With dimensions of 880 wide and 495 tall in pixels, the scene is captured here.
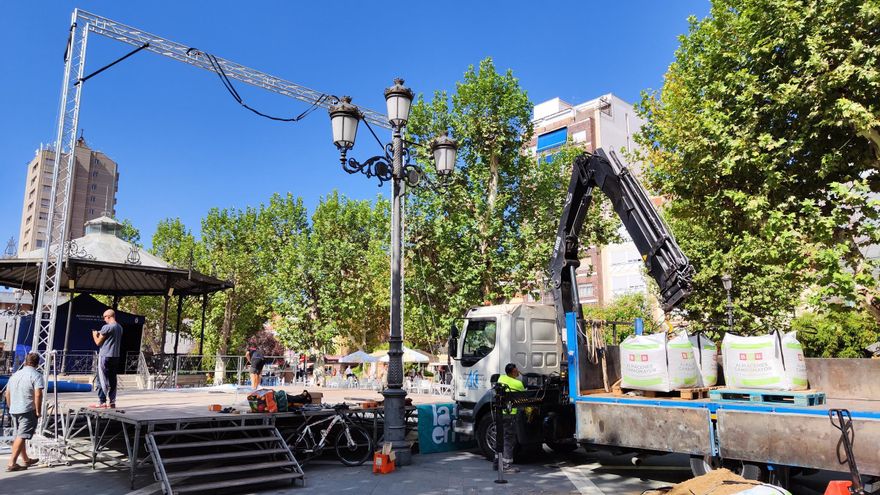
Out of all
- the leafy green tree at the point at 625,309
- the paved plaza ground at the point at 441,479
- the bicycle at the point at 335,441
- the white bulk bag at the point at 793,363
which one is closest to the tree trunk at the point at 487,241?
the paved plaza ground at the point at 441,479

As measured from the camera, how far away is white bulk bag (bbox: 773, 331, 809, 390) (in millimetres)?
6988

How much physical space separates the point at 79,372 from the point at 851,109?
2463cm

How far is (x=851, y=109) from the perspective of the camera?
1024 centimetres

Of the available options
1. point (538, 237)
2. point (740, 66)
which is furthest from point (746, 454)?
point (538, 237)

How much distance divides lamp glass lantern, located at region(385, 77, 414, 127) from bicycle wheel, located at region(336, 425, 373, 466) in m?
5.58

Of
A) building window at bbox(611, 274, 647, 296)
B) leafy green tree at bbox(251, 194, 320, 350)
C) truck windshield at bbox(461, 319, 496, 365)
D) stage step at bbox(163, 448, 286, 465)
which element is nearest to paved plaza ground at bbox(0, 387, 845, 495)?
stage step at bbox(163, 448, 286, 465)

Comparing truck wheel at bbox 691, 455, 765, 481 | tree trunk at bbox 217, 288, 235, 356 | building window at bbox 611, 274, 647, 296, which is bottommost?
truck wheel at bbox 691, 455, 765, 481

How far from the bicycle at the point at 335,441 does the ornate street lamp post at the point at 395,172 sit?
34.1 inches

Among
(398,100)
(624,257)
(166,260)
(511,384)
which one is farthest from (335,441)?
(624,257)

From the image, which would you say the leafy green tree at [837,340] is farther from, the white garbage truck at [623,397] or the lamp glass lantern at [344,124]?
the lamp glass lantern at [344,124]

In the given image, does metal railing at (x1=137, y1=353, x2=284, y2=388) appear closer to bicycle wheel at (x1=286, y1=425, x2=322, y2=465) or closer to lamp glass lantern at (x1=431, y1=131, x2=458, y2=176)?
bicycle wheel at (x1=286, y1=425, x2=322, y2=465)

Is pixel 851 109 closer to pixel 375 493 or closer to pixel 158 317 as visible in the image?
pixel 375 493

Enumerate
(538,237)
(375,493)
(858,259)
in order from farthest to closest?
(538,237) → (858,259) → (375,493)

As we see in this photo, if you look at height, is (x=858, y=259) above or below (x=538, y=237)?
below
